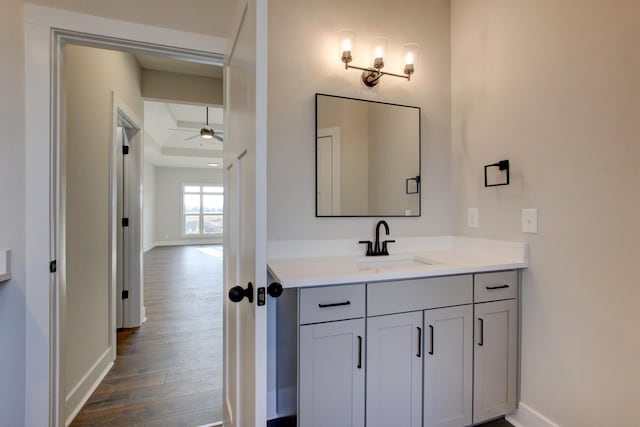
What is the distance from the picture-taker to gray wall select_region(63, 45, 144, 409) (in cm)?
177

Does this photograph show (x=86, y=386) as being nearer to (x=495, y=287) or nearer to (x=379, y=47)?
(x=495, y=287)

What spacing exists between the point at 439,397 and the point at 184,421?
1417 millimetres

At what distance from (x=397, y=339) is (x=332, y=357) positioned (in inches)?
12.9

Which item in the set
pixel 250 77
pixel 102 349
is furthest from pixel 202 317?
pixel 250 77

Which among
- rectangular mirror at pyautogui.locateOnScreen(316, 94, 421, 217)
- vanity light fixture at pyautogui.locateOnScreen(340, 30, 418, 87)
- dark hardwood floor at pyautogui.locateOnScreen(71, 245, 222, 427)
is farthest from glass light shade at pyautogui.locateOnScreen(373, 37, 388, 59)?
dark hardwood floor at pyautogui.locateOnScreen(71, 245, 222, 427)

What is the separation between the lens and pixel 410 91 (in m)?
2.06

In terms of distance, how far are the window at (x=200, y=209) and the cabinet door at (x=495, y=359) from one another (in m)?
10.0

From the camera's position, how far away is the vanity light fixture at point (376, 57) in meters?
1.81

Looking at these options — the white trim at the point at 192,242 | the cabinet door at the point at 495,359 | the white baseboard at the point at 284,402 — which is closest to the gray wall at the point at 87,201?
the white baseboard at the point at 284,402

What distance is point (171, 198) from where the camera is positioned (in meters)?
9.98

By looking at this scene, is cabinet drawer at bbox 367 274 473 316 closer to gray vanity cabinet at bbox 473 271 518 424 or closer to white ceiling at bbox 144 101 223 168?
gray vanity cabinet at bbox 473 271 518 424

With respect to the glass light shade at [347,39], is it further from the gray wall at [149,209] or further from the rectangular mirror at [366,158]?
the gray wall at [149,209]

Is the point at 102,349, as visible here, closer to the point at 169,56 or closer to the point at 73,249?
the point at 73,249

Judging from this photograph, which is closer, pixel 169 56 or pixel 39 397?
pixel 39 397
